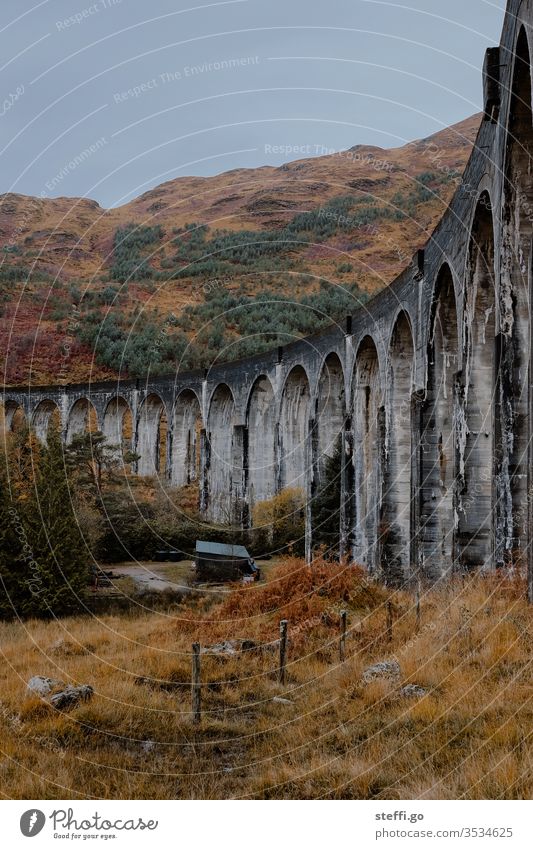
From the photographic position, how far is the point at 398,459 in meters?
16.7

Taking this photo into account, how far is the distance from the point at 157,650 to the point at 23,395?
3773cm

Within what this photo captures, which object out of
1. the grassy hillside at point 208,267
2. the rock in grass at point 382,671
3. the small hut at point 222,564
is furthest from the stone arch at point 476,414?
the grassy hillside at point 208,267

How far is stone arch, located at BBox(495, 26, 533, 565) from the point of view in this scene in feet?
27.0

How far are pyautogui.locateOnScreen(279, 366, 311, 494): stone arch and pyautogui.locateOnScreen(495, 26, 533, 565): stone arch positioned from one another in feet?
52.6

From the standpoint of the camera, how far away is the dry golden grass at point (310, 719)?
16.3 ft

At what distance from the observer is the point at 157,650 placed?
10211 mm

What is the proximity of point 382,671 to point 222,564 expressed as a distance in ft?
49.7

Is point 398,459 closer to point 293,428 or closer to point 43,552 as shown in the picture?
point 43,552

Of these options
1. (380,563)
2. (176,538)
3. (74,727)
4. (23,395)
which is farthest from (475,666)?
(23,395)

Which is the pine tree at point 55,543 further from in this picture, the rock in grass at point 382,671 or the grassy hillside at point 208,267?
the grassy hillside at point 208,267

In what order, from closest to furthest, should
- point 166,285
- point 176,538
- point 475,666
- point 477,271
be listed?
point 475,666, point 477,271, point 176,538, point 166,285

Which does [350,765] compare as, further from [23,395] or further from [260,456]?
[23,395]

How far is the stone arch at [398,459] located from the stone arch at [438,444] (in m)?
2.28

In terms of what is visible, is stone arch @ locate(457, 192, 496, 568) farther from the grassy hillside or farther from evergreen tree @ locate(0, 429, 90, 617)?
the grassy hillside
